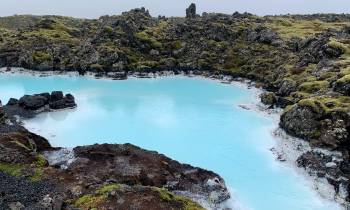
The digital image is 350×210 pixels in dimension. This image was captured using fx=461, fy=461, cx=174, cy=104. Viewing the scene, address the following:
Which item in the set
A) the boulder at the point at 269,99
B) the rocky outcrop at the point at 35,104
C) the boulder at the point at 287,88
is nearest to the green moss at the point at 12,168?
the rocky outcrop at the point at 35,104

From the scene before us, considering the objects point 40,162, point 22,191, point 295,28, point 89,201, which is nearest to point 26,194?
point 22,191

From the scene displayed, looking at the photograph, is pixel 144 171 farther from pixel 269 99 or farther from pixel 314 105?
pixel 269 99

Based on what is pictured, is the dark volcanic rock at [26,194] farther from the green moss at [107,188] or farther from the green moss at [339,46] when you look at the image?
the green moss at [339,46]

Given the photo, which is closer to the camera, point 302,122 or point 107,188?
point 107,188

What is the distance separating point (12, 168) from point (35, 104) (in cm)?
3604

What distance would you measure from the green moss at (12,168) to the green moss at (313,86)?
165 ft

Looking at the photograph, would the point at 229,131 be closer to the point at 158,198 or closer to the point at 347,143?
the point at 347,143

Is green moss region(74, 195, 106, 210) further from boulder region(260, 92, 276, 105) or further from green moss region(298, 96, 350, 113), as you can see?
boulder region(260, 92, 276, 105)

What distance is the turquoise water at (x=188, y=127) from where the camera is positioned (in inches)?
1802

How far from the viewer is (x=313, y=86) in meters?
78.4

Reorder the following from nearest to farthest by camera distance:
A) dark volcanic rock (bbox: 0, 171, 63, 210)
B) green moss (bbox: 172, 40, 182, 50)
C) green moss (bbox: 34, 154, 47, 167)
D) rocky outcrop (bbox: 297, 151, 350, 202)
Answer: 1. dark volcanic rock (bbox: 0, 171, 63, 210)
2. green moss (bbox: 34, 154, 47, 167)
3. rocky outcrop (bbox: 297, 151, 350, 202)
4. green moss (bbox: 172, 40, 182, 50)

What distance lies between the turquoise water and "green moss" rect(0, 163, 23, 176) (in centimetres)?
1579

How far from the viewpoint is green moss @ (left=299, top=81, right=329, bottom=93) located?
76312mm

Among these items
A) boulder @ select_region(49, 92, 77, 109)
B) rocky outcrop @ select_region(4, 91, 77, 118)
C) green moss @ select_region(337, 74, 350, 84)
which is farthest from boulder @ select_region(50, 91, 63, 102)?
green moss @ select_region(337, 74, 350, 84)
